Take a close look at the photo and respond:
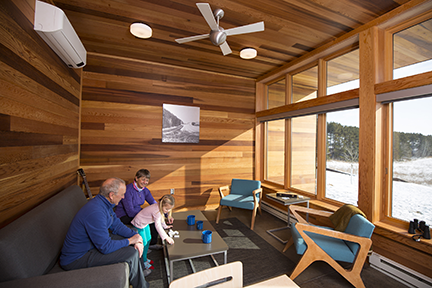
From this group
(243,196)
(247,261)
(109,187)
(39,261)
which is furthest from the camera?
(243,196)

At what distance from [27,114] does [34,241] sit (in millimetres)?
1100

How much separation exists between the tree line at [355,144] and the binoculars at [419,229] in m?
0.76

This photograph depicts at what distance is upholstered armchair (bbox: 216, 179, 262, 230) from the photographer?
12.1ft

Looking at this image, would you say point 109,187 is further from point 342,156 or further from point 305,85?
point 305,85

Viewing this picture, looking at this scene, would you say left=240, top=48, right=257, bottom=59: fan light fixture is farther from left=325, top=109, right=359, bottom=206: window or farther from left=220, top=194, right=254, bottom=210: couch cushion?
left=220, top=194, right=254, bottom=210: couch cushion

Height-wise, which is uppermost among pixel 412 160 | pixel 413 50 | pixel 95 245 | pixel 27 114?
pixel 413 50

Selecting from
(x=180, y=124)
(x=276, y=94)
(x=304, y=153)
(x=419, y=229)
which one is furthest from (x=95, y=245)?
(x=276, y=94)

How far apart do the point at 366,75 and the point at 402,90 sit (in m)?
0.48

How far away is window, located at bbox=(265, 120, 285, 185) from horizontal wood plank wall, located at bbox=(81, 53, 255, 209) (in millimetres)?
416

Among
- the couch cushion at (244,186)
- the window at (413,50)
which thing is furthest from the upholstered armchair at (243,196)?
the window at (413,50)

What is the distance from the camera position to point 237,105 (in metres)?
4.86

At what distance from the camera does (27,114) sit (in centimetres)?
182

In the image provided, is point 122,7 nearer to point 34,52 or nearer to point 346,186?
point 34,52

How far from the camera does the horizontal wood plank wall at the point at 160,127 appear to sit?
12.2 ft
